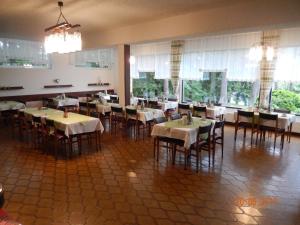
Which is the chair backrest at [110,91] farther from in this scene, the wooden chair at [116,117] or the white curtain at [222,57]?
the wooden chair at [116,117]

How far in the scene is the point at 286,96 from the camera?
7.13m

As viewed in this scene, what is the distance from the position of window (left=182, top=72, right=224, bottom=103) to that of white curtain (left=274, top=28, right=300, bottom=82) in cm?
198

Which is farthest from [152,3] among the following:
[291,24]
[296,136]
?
[296,136]

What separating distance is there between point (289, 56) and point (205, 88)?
3011 mm

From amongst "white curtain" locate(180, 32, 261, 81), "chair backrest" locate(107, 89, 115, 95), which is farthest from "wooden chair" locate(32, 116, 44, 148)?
"white curtain" locate(180, 32, 261, 81)

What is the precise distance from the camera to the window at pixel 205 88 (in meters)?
8.63

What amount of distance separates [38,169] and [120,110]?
267 centimetres

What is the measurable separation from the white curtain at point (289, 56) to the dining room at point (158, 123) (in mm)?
27

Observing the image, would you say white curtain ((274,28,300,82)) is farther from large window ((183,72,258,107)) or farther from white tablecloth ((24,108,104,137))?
white tablecloth ((24,108,104,137))

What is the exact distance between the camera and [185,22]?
569 cm

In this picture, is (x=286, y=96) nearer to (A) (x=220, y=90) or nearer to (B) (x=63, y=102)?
(A) (x=220, y=90)

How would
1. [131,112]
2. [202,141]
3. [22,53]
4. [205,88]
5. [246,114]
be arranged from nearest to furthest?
[202,141] < [246,114] < [131,112] < [22,53] < [205,88]

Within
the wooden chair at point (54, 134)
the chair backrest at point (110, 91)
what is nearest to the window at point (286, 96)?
the wooden chair at point (54, 134)

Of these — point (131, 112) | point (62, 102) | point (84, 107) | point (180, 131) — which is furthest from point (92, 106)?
point (180, 131)
